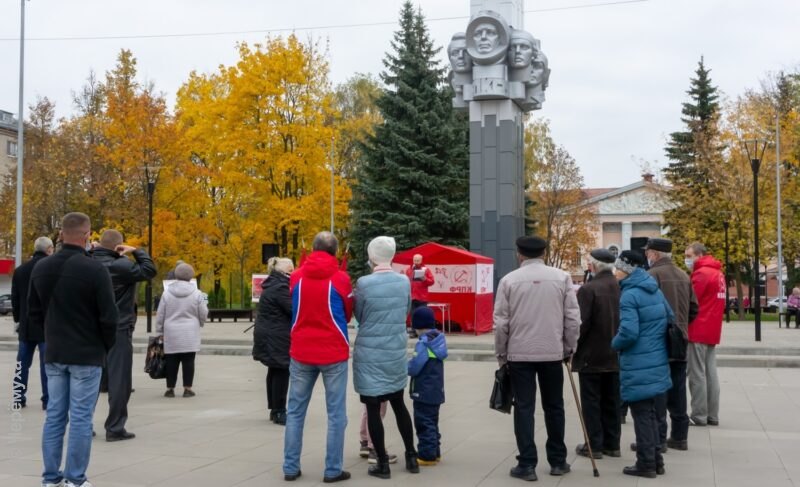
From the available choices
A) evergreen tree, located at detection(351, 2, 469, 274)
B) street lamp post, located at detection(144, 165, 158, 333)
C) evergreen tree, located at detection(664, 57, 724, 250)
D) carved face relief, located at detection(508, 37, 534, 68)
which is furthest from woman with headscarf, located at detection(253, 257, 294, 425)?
evergreen tree, located at detection(664, 57, 724, 250)

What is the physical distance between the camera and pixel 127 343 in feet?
29.0

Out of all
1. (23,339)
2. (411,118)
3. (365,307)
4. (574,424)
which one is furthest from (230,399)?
(411,118)

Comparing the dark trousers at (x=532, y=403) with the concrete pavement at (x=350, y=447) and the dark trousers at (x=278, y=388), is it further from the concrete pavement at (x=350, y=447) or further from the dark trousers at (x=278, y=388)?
the dark trousers at (x=278, y=388)

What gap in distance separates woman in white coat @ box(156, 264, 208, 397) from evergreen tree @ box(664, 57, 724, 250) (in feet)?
120

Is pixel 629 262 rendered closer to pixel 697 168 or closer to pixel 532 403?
pixel 532 403

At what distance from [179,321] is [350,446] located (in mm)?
4468

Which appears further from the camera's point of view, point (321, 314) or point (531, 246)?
point (531, 246)

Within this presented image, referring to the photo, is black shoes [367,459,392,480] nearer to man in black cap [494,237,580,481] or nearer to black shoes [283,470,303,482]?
black shoes [283,470,303,482]

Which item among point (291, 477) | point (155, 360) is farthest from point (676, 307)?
point (155, 360)

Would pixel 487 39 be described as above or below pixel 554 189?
above

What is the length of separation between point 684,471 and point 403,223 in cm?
2964

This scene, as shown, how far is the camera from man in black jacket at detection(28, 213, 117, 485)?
20.5 feet

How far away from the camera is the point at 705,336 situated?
374 inches

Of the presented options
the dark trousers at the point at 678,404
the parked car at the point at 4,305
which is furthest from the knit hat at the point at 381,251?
the parked car at the point at 4,305
